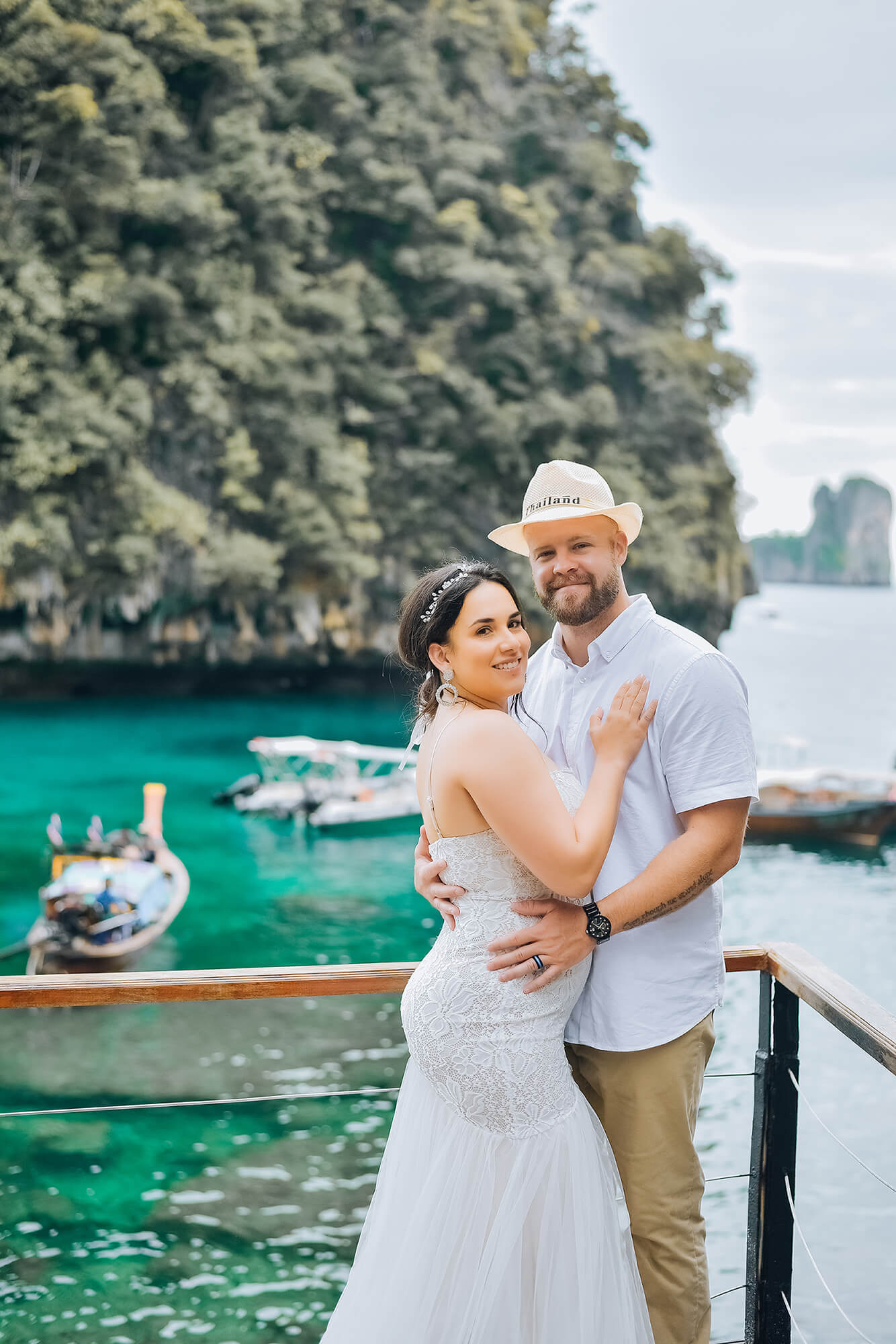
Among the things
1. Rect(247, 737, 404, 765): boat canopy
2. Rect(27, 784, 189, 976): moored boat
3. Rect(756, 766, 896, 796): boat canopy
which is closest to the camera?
Rect(27, 784, 189, 976): moored boat

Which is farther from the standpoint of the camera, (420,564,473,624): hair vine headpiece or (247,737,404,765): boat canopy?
(247,737,404,765): boat canopy

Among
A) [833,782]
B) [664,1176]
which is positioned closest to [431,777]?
[664,1176]

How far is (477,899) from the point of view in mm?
1722

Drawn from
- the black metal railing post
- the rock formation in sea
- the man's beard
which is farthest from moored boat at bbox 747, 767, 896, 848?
Result: the rock formation in sea

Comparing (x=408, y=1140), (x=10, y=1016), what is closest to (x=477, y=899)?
(x=408, y=1140)

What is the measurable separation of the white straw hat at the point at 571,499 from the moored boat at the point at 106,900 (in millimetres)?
10388

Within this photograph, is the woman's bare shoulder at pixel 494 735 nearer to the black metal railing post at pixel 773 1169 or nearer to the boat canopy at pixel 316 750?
the black metal railing post at pixel 773 1169

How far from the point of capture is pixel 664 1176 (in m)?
1.72

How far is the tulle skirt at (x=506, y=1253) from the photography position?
160cm

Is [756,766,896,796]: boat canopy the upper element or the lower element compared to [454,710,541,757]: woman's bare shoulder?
lower

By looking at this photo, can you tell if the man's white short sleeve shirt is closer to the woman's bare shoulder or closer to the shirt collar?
the shirt collar

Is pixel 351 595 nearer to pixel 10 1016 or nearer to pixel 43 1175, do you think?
pixel 10 1016

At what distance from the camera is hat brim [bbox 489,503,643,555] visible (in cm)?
→ 184

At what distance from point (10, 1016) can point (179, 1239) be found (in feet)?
15.3
